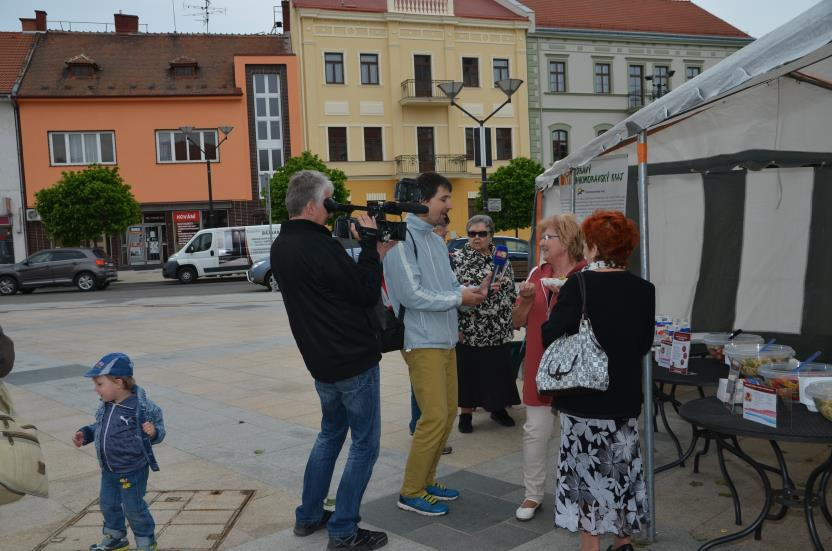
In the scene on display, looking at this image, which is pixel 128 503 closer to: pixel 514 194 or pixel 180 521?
pixel 180 521

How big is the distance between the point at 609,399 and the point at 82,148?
118 ft

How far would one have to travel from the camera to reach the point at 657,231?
7289 millimetres

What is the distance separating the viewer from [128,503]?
362 centimetres

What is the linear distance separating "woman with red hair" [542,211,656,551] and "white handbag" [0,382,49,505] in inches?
89.2

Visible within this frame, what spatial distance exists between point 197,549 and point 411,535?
1.12m

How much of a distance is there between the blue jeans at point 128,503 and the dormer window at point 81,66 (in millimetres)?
35884

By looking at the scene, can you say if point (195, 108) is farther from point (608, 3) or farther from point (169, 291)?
point (608, 3)

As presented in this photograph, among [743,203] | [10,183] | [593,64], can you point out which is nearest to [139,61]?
[10,183]

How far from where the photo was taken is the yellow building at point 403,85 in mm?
36375

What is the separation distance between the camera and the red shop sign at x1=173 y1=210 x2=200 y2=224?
117 ft

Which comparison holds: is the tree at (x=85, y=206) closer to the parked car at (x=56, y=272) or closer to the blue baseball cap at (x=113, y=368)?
the parked car at (x=56, y=272)

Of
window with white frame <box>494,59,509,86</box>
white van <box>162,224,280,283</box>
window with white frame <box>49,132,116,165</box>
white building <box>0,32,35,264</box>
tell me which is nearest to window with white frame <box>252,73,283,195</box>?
window with white frame <box>49,132,116,165</box>

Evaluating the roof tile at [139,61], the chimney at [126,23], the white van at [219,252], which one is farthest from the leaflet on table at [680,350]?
the chimney at [126,23]

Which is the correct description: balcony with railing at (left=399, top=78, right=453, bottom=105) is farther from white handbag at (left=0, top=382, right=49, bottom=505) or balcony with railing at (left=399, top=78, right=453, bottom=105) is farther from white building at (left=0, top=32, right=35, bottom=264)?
white handbag at (left=0, top=382, right=49, bottom=505)
